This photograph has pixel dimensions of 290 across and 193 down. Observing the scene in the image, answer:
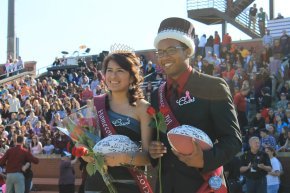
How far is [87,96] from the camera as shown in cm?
1991

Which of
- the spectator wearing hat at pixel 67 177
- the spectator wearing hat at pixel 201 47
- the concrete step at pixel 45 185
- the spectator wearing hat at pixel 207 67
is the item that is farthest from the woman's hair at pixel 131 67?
the spectator wearing hat at pixel 201 47

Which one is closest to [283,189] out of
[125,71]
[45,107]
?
[125,71]

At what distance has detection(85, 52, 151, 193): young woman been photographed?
381cm

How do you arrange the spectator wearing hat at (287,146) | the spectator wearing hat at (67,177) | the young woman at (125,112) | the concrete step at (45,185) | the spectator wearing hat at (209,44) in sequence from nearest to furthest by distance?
the young woman at (125,112)
the spectator wearing hat at (287,146)
the spectator wearing hat at (67,177)
the concrete step at (45,185)
the spectator wearing hat at (209,44)

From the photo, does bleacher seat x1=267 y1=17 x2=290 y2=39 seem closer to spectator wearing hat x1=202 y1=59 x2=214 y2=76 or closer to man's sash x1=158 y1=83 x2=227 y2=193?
spectator wearing hat x1=202 y1=59 x2=214 y2=76

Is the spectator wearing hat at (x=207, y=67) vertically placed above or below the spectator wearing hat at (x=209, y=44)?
below

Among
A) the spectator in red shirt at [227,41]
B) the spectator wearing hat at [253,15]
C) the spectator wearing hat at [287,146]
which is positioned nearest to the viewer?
the spectator wearing hat at [287,146]

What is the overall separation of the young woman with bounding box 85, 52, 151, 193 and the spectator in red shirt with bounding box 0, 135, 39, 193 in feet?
30.0

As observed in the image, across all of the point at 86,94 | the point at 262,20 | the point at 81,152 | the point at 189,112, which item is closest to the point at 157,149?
the point at 189,112

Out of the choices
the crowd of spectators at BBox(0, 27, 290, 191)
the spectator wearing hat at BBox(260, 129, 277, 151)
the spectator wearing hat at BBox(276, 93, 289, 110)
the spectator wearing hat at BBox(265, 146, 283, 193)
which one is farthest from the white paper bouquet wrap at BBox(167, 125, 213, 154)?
the spectator wearing hat at BBox(276, 93, 289, 110)

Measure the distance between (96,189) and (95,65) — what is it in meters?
22.3

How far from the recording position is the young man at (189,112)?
3.24 m

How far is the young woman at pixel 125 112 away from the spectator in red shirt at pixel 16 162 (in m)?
9.14

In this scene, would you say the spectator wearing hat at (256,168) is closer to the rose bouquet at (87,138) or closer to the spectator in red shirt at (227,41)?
the rose bouquet at (87,138)
